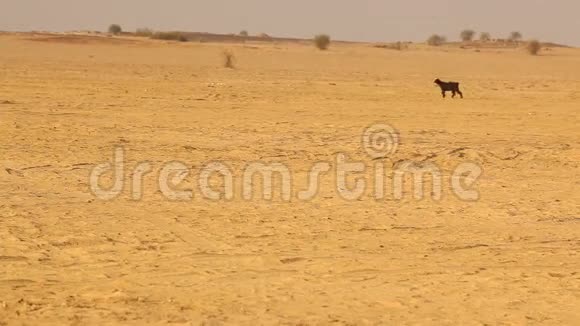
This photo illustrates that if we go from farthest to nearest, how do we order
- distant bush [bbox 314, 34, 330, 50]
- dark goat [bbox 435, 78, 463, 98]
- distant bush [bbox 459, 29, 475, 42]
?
distant bush [bbox 459, 29, 475, 42]
distant bush [bbox 314, 34, 330, 50]
dark goat [bbox 435, 78, 463, 98]

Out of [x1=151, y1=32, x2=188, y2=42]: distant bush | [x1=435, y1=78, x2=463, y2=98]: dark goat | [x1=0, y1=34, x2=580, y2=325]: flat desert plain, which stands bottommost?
[x1=0, y1=34, x2=580, y2=325]: flat desert plain

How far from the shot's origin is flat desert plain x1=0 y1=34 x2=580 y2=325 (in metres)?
6.79

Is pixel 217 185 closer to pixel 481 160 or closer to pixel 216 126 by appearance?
pixel 481 160

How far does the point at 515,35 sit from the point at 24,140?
103 metres

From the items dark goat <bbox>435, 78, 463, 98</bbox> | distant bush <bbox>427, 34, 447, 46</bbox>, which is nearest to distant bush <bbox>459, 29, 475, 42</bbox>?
distant bush <bbox>427, 34, 447, 46</bbox>

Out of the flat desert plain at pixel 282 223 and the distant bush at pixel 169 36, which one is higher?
the distant bush at pixel 169 36

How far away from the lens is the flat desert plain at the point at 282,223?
6.79m

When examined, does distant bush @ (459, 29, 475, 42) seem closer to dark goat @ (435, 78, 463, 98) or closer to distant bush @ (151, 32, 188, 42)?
distant bush @ (151, 32, 188, 42)

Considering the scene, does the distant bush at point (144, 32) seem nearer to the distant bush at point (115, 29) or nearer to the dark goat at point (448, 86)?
the distant bush at point (115, 29)

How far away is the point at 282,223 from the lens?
31.2ft

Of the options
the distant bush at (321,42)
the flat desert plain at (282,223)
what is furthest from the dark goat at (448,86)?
the distant bush at (321,42)

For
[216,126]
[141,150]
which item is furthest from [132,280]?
[216,126]

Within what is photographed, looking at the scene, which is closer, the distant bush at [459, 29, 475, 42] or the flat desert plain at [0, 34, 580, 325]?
the flat desert plain at [0, 34, 580, 325]

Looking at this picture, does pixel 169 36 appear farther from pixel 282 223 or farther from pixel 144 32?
pixel 282 223
